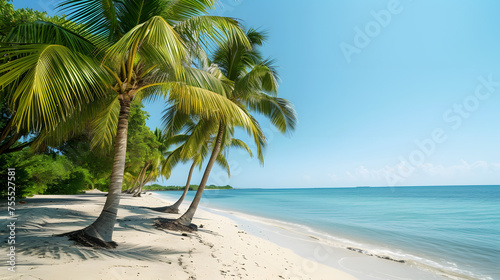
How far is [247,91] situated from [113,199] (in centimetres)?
538

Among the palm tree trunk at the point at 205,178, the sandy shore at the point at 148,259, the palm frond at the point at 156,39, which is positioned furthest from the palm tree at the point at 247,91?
the palm frond at the point at 156,39

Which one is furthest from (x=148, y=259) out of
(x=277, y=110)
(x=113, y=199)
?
(x=277, y=110)

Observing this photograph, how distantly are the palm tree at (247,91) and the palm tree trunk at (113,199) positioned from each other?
3.60 meters

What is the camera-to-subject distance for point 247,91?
8.63 m

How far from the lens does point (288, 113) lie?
9.48m

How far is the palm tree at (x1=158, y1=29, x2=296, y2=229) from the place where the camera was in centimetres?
870

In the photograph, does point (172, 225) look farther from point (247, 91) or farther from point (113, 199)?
point (247, 91)

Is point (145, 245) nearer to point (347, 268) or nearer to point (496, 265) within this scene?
point (347, 268)

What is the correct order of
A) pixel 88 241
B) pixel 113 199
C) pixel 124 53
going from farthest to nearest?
pixel 113 199 → pixel 88 241 → pixel 124 53

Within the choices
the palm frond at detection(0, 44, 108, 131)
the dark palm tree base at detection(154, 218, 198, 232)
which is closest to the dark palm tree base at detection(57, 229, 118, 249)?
the palm frond at detection(0, 44, 108, 131)

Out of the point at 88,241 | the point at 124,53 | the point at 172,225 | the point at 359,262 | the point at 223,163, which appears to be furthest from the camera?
the point at 223,163

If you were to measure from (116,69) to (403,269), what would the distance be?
9107 mm

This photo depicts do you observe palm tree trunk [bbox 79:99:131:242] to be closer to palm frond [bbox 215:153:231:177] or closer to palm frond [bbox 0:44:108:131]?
palm frond [bbox 0:44:108:131]

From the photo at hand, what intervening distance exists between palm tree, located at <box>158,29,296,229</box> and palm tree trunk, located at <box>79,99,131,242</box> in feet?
11.8
